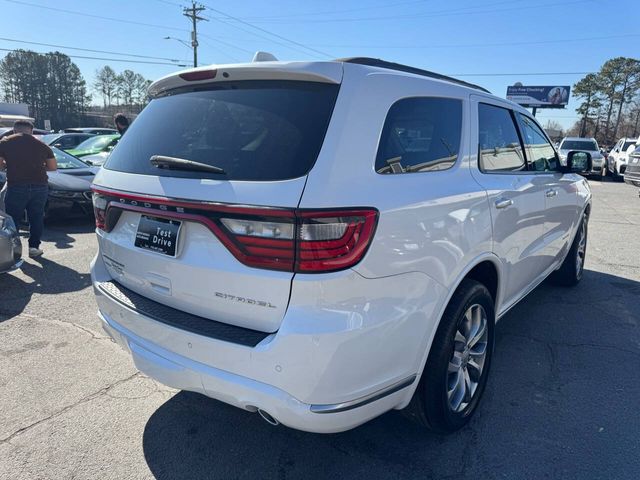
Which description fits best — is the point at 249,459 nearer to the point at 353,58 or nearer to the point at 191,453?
the point at 191,453

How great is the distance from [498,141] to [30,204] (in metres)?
5.90

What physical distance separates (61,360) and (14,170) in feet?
11.9

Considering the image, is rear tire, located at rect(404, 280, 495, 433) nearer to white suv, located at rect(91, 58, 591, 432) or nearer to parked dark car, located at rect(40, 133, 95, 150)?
white suv, located at rect(91, 58, 591, 432)

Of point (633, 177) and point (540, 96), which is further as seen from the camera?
point (540, 96)

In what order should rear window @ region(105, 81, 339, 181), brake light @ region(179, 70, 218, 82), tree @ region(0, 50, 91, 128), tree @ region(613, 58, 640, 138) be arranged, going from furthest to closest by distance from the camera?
tree @ region(0, 50, 91, 128)
tree @ region(613, 58, 640, 138)
brake light @ region(179, 70, 218, 82)
rear window @ region(105, 81, 339, 181)

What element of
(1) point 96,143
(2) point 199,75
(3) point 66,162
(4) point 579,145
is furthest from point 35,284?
(4) point 579,145

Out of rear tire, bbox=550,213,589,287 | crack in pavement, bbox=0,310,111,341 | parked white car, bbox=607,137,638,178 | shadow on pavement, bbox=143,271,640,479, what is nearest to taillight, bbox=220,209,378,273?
shadow on pavement, bbox=143,271,640,479

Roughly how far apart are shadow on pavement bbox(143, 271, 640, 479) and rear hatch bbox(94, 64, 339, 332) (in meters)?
0.89

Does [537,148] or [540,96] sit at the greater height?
[540,96]

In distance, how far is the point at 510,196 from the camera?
3.10m

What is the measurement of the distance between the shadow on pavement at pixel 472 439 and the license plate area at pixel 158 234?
1145mm

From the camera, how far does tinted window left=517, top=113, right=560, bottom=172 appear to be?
382 cm

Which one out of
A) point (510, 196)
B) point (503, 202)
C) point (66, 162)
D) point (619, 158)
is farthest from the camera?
point (619, 158)

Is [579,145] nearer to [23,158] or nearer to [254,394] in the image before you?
[23,158]
